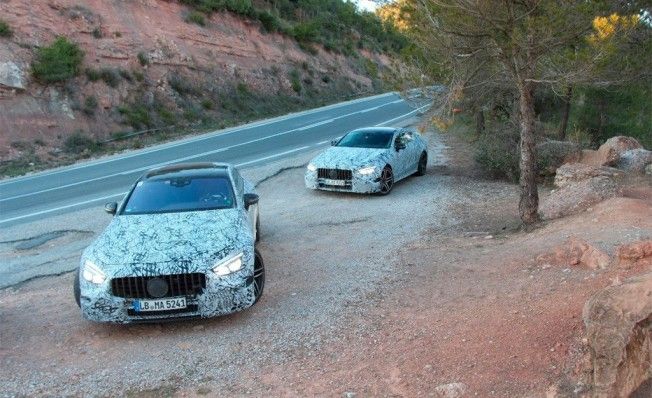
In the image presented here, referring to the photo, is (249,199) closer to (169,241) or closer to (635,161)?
(169,241)

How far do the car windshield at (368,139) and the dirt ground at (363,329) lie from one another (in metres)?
5.10

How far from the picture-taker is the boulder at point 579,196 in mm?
10852

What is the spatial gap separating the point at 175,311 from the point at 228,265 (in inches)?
27.6

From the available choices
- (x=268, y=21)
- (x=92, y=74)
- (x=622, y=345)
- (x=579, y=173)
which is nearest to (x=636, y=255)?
(x=622, y=345)

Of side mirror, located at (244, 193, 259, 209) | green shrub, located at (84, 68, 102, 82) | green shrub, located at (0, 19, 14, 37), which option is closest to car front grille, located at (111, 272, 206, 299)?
side mirror, located at (244, 193, 259, 209)

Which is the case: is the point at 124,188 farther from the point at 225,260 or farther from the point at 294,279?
the point at 225,260

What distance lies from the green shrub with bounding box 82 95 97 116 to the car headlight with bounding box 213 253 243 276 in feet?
70.5

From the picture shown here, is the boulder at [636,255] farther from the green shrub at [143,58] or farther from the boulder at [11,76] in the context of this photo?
the green shrub at [143,58]

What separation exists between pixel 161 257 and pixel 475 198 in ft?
28.3

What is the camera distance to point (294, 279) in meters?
8.11

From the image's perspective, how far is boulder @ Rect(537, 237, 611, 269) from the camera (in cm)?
694

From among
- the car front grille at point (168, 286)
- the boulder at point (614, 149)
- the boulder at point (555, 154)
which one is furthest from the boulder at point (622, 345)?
the boulder at point (555, 154)

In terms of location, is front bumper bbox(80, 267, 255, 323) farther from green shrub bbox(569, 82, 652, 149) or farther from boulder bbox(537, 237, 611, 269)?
green shrub bbox(569, 82, 652, 149)

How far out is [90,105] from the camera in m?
26.1
